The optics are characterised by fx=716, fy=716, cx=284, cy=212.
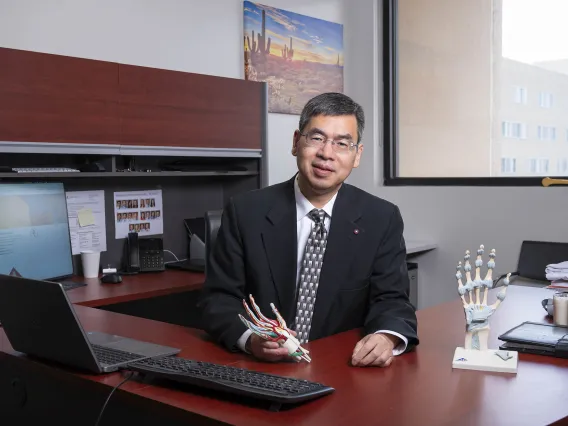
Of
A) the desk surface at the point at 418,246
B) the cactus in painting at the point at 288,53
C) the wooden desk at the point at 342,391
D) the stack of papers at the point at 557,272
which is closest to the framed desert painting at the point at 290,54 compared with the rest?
the cactus in painting at the point at 288,53

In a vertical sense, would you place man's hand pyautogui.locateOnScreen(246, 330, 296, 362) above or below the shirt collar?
below

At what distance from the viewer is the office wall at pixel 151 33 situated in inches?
128

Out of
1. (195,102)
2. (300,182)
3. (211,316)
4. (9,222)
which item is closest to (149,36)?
(195,102)

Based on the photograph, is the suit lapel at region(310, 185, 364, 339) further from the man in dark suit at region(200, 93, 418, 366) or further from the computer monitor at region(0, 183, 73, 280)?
the computer monitor at region(0, 183, 73, 280)

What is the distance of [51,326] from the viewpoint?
1.58 m

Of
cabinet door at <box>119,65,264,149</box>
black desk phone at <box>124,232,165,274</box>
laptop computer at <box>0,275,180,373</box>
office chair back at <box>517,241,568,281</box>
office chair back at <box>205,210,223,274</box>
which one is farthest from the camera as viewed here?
office chair back at <box>517,241,568,281</box>

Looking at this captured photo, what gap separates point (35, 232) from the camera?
10.1ft

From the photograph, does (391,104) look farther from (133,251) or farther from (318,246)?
(318,246)

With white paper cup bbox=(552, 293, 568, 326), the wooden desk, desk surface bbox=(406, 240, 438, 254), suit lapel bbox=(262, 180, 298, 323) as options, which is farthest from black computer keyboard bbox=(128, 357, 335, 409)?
desk surface bbox=(406, 240, 438, 254)

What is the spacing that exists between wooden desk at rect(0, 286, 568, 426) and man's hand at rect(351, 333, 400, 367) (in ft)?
0.07

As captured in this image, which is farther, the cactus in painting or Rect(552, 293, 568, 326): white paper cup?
the cactus in painting

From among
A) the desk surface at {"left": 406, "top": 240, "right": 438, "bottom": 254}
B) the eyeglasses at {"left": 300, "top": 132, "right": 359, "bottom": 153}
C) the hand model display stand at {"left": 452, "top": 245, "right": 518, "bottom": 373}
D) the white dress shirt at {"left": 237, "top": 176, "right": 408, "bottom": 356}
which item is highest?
the eyeglasses at {"left": 300, "top": 132, "right": 359, "bottom": 153}

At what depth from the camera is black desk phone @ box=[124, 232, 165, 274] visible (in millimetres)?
3496

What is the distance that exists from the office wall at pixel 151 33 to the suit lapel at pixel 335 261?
67.5 inches
